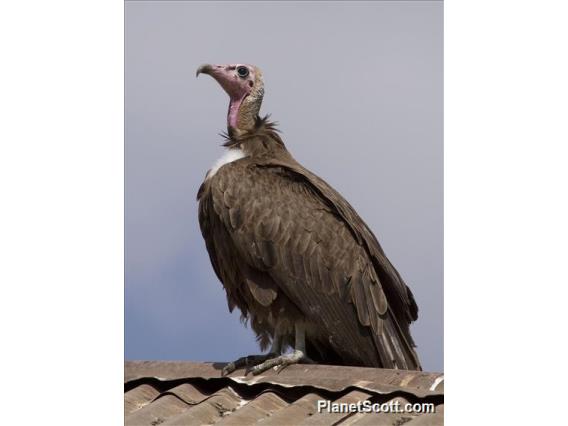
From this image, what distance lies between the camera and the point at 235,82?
1066 centimetres

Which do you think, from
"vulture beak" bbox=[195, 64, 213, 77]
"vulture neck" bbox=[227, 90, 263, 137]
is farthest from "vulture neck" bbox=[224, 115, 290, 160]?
"vulture beak" bbox=[195, 64, 213, 77]

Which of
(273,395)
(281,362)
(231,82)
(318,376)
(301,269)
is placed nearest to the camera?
(273,395)

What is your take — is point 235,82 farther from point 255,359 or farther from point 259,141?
point 255,359

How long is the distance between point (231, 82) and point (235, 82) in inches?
1.5

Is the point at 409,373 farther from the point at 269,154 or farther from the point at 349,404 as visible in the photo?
the point at 269,154

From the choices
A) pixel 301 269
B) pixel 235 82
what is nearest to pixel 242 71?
pixel 235 82

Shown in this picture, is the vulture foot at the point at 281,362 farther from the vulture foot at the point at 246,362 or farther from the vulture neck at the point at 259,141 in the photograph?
the vulture neck at the point at 259,141

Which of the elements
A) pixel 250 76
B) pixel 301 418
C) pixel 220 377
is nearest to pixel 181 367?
pixel 220 377

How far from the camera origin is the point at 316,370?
27.2 ft

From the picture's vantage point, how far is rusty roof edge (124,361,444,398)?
757cm

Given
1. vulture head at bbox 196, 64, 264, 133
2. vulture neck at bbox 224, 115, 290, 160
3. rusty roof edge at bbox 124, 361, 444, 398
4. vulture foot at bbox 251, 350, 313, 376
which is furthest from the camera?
vulture head at bbox 196, 64, 264, 133

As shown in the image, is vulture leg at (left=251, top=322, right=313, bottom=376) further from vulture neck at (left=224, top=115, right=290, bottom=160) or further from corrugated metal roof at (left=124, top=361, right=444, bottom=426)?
vulture neck at (left=224, top=115, right=290, bottom=160)

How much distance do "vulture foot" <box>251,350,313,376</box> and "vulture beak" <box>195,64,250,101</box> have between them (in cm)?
280

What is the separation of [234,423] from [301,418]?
1.48 feet
